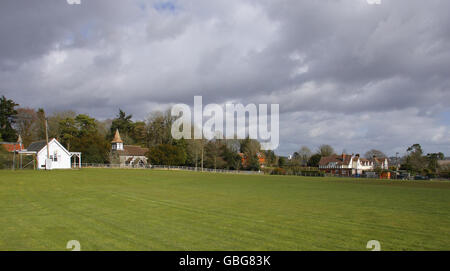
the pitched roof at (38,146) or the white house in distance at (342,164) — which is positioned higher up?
the pitched roof at (38,146)

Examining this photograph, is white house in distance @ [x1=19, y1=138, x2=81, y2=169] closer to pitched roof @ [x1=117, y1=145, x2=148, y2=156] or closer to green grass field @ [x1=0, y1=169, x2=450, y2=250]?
pitched roof @ [x1=117, y1=145, x2=148, y2=156]

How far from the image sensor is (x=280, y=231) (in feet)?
32.1

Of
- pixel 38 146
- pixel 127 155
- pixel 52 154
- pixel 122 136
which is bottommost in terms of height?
pixel 127 155

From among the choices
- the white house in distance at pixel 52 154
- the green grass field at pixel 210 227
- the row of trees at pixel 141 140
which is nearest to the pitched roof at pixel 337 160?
the row of trees at pixel 141 140

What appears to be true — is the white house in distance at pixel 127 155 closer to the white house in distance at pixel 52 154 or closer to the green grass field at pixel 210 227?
the white house in distance at pixel 52 154

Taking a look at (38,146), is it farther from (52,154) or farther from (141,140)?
(141,140)

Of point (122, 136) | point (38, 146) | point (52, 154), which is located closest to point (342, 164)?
point (122, 136)

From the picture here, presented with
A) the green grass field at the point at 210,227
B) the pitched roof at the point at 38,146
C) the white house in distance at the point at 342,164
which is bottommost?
the white house in distance at the point at 342,164

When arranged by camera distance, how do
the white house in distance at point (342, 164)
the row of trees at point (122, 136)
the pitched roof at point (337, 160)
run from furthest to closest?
the pitched roof at point (337, 160)
the white house in distance at point (342, 164)
the row of trees at point (122, 136)

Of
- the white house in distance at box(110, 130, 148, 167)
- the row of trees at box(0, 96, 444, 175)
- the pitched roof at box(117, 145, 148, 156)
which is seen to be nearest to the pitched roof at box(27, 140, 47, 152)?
the row of trees at box(0, 96, 444, 175)

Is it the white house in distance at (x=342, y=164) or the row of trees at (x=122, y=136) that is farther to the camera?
the white house in distance at (x=342, y=164)

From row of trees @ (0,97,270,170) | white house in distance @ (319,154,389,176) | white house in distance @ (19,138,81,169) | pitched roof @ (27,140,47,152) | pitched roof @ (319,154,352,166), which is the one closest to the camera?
white house in distance @ (19,138,81,169)
